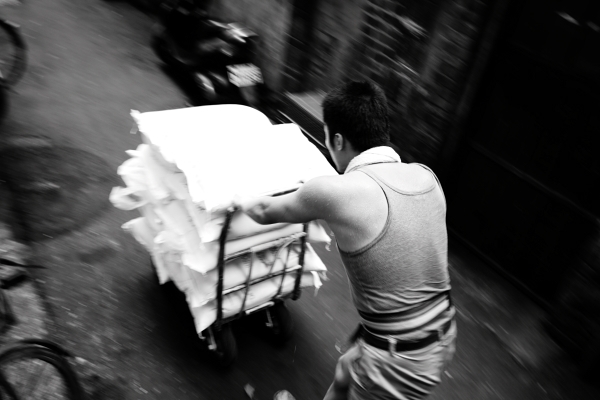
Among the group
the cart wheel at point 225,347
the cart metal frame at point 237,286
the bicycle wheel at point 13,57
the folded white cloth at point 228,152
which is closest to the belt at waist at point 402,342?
the cart metal frame at point 237,286

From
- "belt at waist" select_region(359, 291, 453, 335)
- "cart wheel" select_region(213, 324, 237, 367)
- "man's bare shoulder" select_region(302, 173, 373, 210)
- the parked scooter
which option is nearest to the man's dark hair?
"man's bare shoulder" select_region(302, 173, 373, 210)

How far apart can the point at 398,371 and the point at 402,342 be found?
0.47ft

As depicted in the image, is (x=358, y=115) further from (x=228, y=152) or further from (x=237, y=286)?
(x=237, y=286)

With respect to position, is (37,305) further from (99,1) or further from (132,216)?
(99,1)

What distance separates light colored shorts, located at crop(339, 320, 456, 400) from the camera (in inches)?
96.1

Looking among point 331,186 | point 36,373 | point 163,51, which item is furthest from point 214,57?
point 331,186

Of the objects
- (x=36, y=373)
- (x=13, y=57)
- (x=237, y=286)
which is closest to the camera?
(x=36, y=373)

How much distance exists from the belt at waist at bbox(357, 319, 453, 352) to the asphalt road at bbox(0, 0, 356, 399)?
130 cm

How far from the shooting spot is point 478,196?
4.86 m

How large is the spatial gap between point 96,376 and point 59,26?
21.6ft

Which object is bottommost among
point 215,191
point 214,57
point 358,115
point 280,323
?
point 280,323

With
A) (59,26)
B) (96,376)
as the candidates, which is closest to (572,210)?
(96,376)

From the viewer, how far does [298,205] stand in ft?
8.04

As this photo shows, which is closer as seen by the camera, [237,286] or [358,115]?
[358,115]
